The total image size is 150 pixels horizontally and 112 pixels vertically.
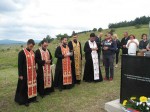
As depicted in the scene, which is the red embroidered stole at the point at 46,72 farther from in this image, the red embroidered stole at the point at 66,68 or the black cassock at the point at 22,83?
the black cassock at the point at 22,83

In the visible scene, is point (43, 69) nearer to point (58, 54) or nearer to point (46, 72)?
point (46, 72)

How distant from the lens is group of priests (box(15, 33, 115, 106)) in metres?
8.54

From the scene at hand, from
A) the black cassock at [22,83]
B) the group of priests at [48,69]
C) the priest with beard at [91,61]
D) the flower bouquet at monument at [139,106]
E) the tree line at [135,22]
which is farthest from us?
the tree line at [135,22]

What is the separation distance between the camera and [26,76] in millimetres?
8531

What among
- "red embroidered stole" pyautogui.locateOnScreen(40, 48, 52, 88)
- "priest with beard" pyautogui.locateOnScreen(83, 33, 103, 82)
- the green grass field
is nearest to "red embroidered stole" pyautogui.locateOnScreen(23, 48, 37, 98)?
the green grass field

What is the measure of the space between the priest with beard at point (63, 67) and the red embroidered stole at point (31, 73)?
64.2 inches

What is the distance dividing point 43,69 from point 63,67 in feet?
3.58

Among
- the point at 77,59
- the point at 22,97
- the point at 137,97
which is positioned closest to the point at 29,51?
the point at 22,97

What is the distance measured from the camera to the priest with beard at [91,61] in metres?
11.3

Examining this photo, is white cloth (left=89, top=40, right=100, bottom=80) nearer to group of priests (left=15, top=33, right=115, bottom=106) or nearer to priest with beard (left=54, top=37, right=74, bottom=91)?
group of priests (left=15, top=33, right=115, bottom=106)

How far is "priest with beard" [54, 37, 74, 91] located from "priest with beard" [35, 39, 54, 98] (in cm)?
73

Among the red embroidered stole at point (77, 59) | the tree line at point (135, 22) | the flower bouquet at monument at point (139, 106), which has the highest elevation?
the tree line at point (135, 22)

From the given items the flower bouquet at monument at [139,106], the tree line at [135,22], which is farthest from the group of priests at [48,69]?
the tree line at [135,22]

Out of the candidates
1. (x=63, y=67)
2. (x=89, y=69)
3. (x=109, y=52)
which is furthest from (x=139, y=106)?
(x=89, y=69)
